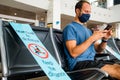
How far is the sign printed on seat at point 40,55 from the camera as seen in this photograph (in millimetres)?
1437

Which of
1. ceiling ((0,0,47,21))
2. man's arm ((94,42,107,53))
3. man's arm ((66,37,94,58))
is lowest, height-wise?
man's arm ((94,42,107,53))

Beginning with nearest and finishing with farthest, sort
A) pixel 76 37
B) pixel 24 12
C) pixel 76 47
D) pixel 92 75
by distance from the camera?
pixel 92 75
pixel 76 47
pixel 76 37
pixel 24 12

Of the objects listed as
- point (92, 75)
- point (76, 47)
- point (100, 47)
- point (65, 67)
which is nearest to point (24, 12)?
point (100, 47)

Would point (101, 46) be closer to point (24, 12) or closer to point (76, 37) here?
point (76, 37)

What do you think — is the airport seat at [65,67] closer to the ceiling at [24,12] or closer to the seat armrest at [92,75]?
the seat armrest at [92,75]

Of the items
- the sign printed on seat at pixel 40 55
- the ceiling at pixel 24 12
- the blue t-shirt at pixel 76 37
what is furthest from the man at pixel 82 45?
the ceiling at pixel 24 12

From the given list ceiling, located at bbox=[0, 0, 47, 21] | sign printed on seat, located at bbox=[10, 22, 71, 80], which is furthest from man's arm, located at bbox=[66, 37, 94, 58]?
ceiling, located at bbox=[0, 0, 47, 21]

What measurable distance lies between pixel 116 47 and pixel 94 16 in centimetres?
640

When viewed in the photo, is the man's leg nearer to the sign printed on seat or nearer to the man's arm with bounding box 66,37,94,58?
the man's arm with bounding box 66,37,94,58

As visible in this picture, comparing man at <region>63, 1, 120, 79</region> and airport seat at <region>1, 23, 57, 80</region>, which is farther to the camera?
man at <region>63, 1, 120, 79</region>

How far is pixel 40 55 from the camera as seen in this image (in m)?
1.53

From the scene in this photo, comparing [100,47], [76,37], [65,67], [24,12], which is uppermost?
[24,12]

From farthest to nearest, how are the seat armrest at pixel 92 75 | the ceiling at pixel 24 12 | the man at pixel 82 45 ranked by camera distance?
the ceiling at pixel 24 12 < the man at pixel 82 45 < the seat armrest at pixel 92 75

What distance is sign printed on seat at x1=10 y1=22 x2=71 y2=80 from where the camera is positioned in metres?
1.44
